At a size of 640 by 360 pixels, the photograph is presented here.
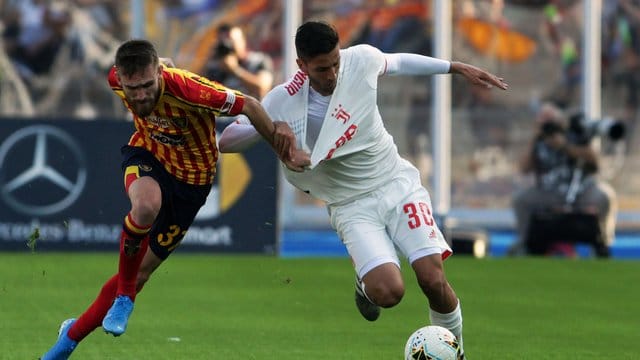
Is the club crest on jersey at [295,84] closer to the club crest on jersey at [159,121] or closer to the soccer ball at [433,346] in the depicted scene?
the club crest on jersey at [159,121]

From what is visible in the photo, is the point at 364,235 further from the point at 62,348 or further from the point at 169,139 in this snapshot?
the point at 62,348

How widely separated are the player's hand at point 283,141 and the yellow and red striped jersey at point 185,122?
22 centimetres

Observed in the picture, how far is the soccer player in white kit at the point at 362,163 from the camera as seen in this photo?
25.6ft

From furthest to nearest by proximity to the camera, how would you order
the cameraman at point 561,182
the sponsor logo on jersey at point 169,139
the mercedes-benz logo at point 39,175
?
the cameraman at point 561,182 → the mercedes-benz logo at point 39,175 → the sponsor logo on jersey at point 169,139

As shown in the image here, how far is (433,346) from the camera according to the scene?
7.38m

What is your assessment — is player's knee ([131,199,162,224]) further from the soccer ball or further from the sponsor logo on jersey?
the soccer ball

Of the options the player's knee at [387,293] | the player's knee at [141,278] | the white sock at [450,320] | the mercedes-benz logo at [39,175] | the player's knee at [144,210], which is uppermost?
the player's knee at [144,210]

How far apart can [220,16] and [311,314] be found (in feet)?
26.3

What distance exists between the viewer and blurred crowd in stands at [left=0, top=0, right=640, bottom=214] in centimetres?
1802

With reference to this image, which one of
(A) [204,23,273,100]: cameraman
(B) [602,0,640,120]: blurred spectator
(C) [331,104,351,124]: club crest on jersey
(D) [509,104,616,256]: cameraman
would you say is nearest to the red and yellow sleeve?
(C) [331,104,351,124]: club crest on jersey

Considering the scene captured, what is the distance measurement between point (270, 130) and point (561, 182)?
9.39 metres

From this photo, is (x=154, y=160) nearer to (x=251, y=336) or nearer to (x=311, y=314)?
(x=251, y=336)

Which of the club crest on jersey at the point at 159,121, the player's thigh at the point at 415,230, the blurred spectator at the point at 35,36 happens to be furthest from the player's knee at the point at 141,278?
the blurred spectator at the point at 35,36

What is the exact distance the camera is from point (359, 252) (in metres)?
7.98
